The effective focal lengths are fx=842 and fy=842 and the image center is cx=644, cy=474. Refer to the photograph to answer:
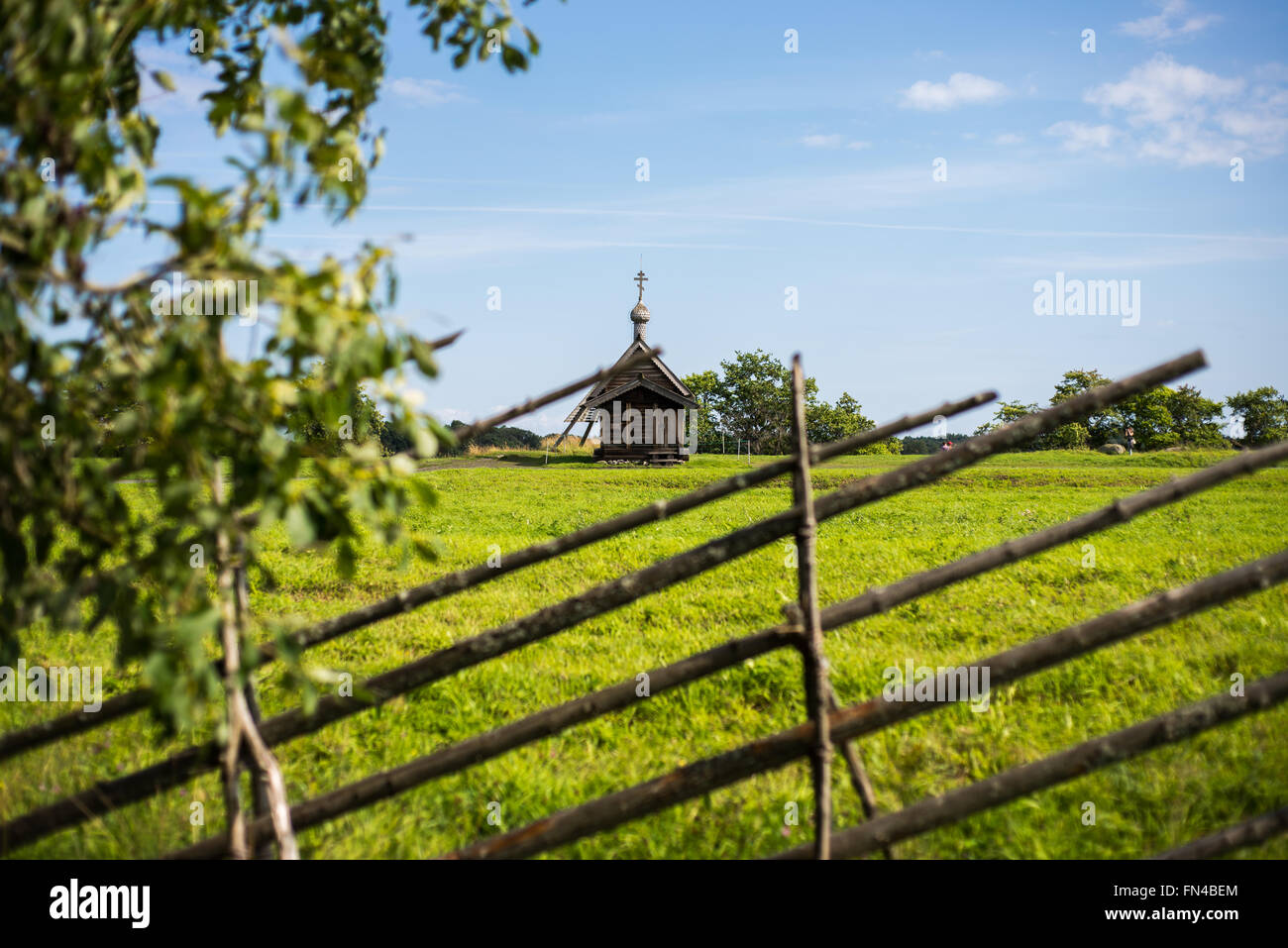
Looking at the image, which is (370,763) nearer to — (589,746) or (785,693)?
(589,746)

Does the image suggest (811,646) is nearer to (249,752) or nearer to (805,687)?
(805,687)

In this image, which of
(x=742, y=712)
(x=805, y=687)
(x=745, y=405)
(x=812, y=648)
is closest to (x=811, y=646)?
(x=812, y=648)

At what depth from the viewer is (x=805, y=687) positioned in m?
3.31

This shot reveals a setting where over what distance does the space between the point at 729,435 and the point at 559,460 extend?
29.1m

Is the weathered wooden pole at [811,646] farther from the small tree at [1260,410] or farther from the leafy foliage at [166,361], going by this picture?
the small tree at [1260,410]

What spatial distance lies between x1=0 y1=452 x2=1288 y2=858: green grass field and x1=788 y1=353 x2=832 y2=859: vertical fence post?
32.1 inches

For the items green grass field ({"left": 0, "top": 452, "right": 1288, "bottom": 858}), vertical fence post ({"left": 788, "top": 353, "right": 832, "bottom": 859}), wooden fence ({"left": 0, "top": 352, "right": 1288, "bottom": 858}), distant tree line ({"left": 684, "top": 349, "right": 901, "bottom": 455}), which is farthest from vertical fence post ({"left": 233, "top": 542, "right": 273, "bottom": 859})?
distant tree line ({"left": 684, "top": 349, "right": 901, "bottom": 455})

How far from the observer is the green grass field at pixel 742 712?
404 centimetres

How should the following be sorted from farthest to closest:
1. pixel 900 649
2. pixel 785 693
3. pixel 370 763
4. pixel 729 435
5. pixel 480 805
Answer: pixel 729 435
pixel 900 649
pixel 785 693
pixel 370 763
pixel 480 805

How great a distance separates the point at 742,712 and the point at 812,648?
230cm

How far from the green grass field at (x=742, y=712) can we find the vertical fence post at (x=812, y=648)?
82 cm
